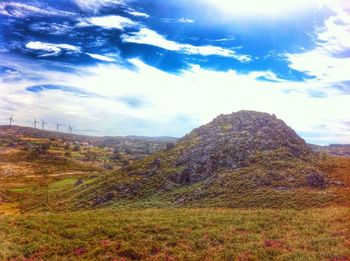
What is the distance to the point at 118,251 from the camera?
30281 mm

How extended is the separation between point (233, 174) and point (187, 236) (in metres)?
27.9

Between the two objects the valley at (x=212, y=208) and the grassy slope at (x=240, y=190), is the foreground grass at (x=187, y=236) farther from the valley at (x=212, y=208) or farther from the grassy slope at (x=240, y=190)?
the grassy slope at (x=240, y=190)

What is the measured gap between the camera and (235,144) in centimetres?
6850

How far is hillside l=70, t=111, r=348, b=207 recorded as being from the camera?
5112 cm

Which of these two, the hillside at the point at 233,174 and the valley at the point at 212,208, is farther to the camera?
the hillside at the point at 233,174

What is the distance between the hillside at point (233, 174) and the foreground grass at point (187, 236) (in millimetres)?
8304

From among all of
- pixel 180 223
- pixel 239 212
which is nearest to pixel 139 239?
pixel 180 223

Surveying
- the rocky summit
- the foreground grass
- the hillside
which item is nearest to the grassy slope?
the hillside

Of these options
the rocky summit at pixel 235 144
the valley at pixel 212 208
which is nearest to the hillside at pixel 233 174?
the rocky summit at pixel 235 144

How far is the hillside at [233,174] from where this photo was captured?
51.1 metres

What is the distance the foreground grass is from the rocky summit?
838 inches

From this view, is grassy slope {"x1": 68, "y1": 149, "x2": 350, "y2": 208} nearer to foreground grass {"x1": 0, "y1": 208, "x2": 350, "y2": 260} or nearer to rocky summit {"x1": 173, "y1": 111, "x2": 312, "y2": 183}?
rocky summit {"x1": 173, "y1": 111, "x2": 312, "y2": 183}

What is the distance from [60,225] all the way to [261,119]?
52425 millimetres

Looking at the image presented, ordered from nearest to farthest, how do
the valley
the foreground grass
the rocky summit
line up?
the foreground grass, the valley, the rocky summit
